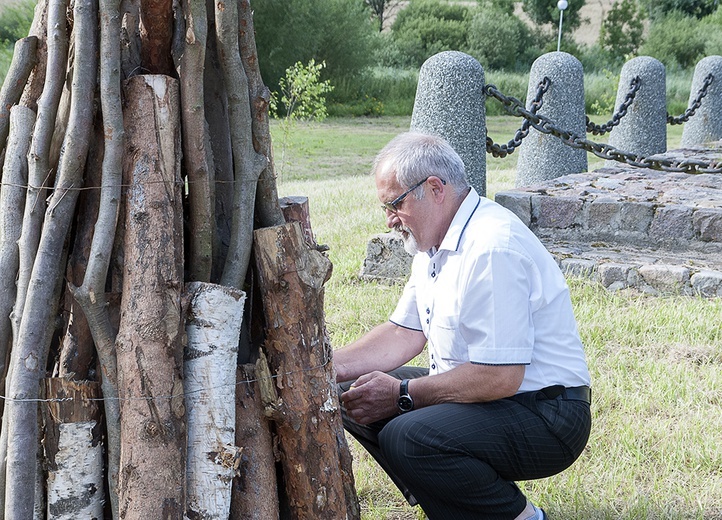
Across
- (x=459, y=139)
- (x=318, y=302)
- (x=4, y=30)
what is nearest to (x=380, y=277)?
(x=459, y=139)

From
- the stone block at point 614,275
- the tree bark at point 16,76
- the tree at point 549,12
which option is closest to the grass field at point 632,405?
the stone block at point 614,275

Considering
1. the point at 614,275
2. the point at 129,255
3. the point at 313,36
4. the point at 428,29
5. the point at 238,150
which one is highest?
the point at 428,29

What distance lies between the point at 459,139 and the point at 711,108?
6.68 m

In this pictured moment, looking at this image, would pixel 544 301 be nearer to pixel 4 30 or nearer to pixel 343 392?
pixel 343 392

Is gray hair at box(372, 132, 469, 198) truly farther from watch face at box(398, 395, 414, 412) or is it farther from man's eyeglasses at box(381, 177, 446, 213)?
watch face at box(398, 395, 414, 412)

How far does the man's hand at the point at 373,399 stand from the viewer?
2789 millimetres

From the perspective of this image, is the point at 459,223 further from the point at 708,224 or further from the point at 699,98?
the point at 699,98

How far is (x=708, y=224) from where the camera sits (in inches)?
236

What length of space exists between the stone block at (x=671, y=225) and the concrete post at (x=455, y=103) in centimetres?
139

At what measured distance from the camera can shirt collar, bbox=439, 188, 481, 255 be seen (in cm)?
264

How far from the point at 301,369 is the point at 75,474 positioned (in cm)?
64

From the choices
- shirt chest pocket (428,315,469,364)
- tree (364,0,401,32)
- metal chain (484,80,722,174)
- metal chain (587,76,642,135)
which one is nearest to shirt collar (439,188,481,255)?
shirt chest pocket (428,315,469,364)

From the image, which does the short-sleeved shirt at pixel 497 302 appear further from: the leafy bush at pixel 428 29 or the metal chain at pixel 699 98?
the leafy bush at pixel 428 29

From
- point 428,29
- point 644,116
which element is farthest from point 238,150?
point 428,29
